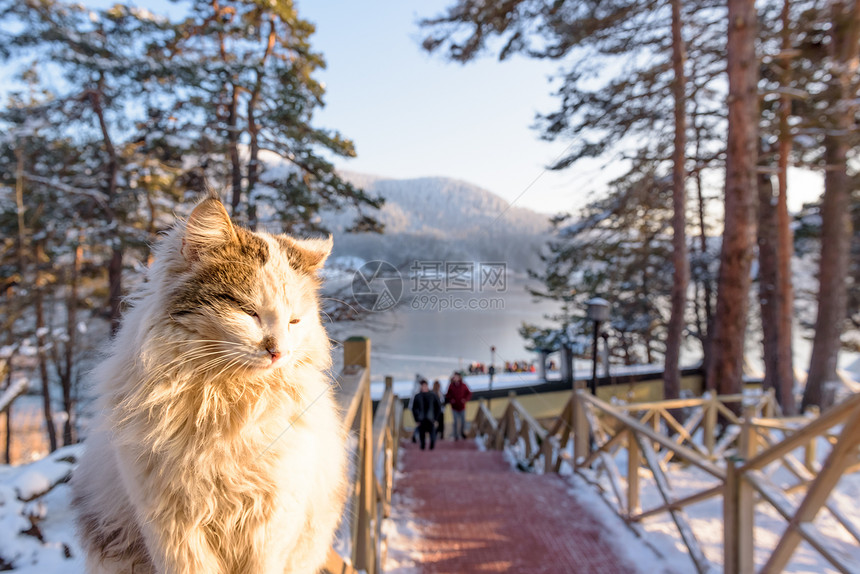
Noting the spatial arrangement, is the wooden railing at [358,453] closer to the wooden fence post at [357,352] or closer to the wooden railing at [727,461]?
the wooden fence post at [357,352]

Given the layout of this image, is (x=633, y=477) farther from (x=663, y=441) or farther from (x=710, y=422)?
(x=710, y=422)

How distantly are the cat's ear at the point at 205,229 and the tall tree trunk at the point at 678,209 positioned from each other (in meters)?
7.28

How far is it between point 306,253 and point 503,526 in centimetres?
346

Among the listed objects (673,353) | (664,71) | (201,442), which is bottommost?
(673,353)

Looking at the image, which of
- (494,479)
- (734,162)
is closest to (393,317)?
(494,479)

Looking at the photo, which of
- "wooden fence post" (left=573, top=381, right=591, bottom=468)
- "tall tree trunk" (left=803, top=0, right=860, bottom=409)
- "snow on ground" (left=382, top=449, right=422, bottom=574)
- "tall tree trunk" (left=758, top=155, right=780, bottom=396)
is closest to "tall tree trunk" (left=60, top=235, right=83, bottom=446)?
"snow on ground" (left=382, top=449, right=422, bottom=574)

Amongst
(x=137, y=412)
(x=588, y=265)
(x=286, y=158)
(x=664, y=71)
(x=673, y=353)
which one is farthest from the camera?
(x=588, y=265)

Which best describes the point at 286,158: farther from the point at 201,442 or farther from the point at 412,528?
the point at 201,442

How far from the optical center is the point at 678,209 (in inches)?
304

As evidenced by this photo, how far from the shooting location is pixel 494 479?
464 cm

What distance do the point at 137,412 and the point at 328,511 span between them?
555 millimetres

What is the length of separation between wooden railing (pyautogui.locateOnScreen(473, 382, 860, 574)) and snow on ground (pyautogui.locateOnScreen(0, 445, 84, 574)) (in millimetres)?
3551

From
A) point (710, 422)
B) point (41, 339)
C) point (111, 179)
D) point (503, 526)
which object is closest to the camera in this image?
point (503, 526)

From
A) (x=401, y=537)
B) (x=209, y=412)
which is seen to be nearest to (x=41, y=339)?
(x=401, y=537)
